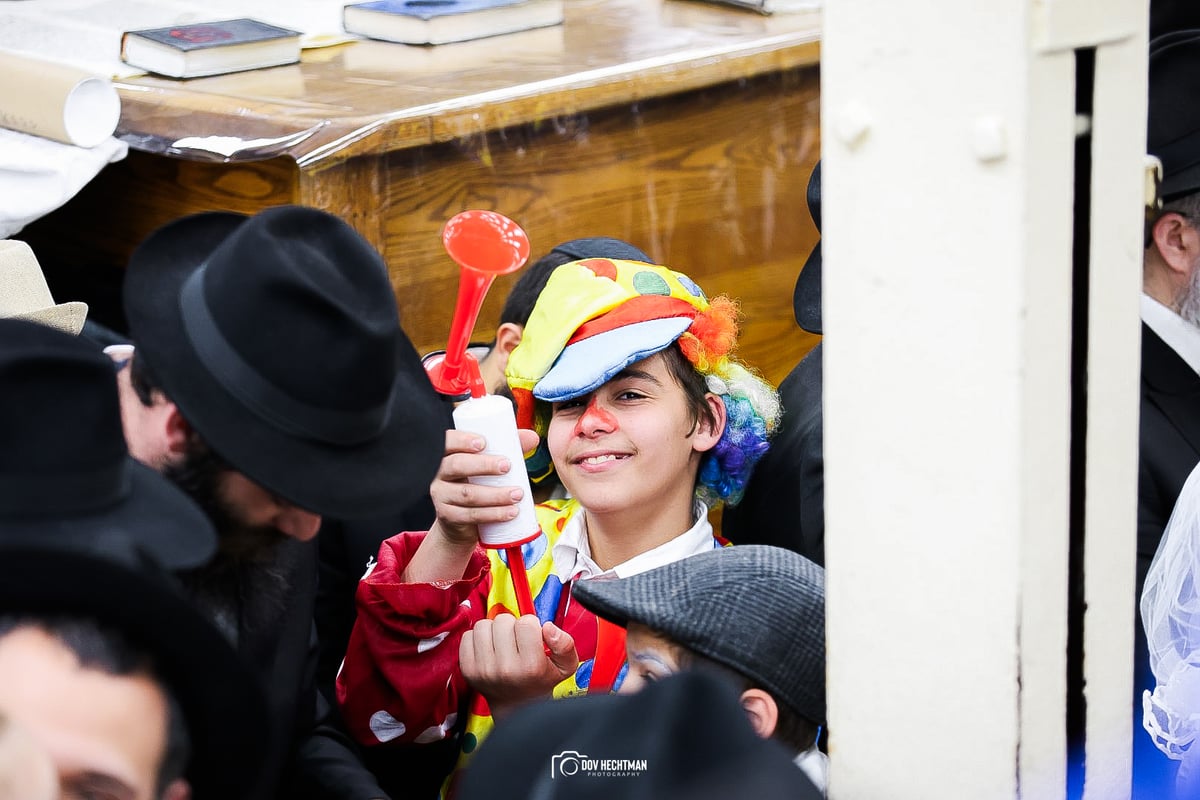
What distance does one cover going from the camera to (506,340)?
2609 millimetres

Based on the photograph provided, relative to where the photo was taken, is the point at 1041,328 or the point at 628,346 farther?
the point at 628,346

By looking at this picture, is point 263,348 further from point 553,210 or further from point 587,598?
point 553,210

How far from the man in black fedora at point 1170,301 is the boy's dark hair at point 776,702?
688mm

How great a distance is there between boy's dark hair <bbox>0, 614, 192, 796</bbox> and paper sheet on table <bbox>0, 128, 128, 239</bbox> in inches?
74.2

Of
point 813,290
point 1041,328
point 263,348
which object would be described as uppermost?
point 1041,328

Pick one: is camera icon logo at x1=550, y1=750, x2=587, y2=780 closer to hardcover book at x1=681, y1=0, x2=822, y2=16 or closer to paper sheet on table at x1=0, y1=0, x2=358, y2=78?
paper sheet on table at x1=0, y1=0, x2=358, y2=78

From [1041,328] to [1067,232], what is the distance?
0.23 ft

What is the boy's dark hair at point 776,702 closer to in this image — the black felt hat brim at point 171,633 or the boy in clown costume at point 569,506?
the boy in clown costume at point 569,506

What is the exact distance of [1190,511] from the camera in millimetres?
1618

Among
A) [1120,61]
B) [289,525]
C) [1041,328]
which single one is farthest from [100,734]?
[1120,61]

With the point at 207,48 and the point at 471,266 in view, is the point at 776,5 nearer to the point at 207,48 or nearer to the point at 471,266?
the point at 207,48

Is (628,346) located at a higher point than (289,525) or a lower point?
lower

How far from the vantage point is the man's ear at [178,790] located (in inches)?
42.1

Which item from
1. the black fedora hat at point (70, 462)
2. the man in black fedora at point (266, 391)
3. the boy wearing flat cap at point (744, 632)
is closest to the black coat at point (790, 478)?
the boy wearing flat cap at point (744, 632)
